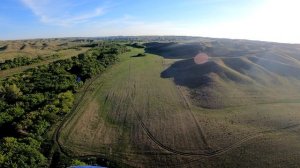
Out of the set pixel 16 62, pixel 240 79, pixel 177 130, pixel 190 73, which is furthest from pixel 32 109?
pixel 16 62

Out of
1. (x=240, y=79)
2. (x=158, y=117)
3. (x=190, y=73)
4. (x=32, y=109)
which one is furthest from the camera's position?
(x=190, y=73)

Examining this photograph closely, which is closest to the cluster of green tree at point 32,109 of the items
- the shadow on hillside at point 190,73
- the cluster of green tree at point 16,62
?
the shadow on hillside at point 190,73

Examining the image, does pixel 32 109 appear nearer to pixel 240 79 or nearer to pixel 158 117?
pixel 158 117

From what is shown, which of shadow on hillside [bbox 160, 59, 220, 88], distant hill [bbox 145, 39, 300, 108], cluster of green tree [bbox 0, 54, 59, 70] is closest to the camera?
distant hill [bbox 145, 39, 300, 108]

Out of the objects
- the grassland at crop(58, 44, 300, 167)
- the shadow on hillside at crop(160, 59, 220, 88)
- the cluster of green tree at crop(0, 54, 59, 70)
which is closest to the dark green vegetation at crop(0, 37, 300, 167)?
the grassland at crop(58, 44, 300, 167)

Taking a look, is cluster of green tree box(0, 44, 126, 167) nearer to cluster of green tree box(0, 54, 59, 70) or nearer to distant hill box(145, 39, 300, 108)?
cluster of green tree box(0, 54, 59, 70)

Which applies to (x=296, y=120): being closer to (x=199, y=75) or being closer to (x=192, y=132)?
(x=192, y=132)
